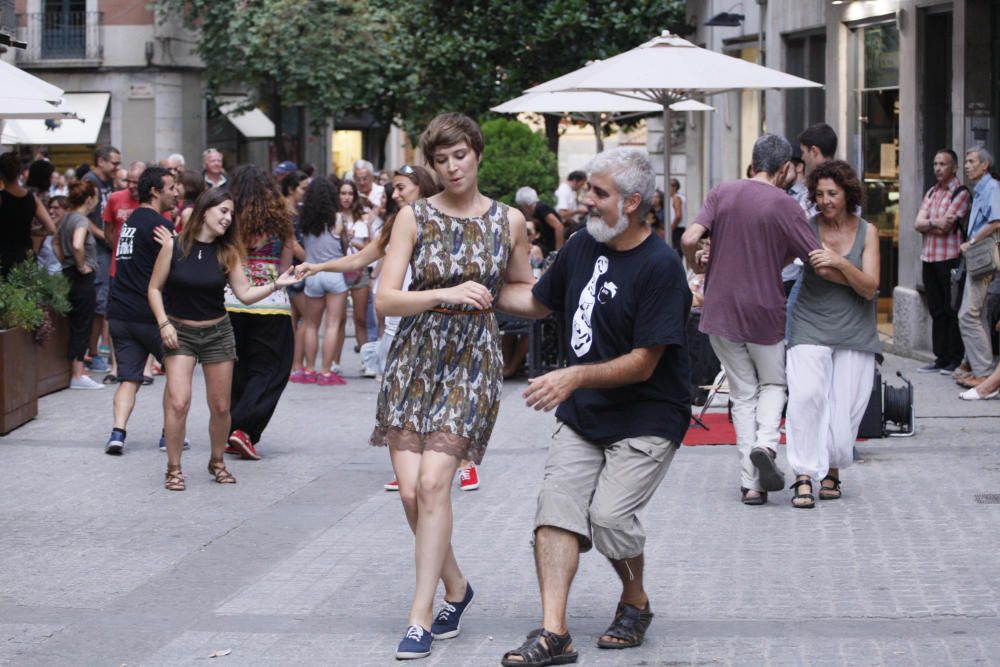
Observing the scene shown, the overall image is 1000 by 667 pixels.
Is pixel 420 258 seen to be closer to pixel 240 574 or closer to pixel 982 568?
pixel 240 574

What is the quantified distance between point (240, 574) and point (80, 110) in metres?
36.4

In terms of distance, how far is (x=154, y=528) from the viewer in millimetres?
8289

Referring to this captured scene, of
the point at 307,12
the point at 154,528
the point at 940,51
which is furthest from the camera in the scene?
the point at 307,12

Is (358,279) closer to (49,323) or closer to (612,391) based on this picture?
(49,323)

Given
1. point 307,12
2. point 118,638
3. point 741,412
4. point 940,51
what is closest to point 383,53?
point 307,12

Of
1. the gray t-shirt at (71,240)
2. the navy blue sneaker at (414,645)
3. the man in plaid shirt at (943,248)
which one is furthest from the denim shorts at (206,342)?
the man in plaid shirt at (943,248)

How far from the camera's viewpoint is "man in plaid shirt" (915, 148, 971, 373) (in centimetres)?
1361

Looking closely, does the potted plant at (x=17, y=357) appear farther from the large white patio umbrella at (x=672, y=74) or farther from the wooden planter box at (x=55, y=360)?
the large white patio umbrella at (x=672, y=74)

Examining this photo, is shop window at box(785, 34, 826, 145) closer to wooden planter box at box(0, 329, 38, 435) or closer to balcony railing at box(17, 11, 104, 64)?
wooden planter box at box(0, 329, 38, 435)

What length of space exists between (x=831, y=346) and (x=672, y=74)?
11.8 feet

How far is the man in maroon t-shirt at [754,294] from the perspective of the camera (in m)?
8.44

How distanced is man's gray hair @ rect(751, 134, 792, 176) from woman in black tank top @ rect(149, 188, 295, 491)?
2816 millimetres

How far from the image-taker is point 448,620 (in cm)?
604

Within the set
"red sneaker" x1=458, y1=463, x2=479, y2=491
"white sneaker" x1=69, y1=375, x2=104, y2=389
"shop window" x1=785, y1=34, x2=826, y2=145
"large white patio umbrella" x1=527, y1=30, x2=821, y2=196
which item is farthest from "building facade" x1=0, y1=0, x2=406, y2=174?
"red sneaker" x1=458, y1=463, x2=479, y2=491
